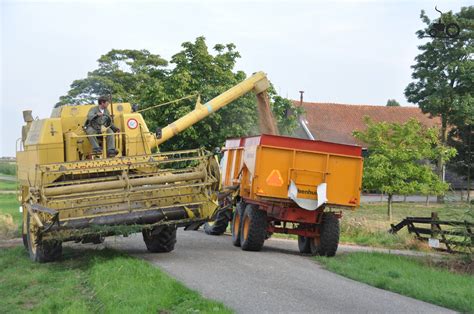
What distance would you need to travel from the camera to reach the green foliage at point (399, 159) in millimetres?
33875

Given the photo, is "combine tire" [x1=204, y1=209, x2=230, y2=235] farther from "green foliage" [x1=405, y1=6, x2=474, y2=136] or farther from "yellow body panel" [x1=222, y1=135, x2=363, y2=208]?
"green foliage" [x1=405, y1=6, x2=474, y2=136]

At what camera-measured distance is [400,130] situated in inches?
1377

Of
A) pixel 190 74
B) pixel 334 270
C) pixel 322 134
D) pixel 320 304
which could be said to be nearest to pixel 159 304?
pixel 320 304

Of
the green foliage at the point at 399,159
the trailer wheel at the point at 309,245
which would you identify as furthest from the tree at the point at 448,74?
the trailer wheel at the point at 309,245

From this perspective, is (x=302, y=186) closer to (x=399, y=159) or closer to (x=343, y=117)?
(x=399, y=159)

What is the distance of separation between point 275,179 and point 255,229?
1227 mm

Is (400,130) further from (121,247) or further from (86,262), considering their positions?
(86,262)

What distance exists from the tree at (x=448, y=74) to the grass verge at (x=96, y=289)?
35.1 m

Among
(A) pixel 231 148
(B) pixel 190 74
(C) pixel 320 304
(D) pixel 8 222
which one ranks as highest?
(B) pixel 190 74

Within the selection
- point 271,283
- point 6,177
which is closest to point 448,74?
point 271,283

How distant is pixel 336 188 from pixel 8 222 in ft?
45.0

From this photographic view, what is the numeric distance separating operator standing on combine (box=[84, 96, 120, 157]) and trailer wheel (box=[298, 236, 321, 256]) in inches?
197

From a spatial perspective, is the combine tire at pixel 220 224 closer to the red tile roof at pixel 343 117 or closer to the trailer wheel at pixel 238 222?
the trailer wheel at pixel 238 222

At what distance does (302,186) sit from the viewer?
15445mm
